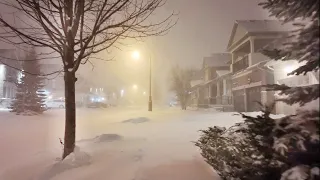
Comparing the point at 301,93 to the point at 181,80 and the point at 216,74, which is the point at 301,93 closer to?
the point at 216,74

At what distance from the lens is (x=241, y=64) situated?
28.7 m

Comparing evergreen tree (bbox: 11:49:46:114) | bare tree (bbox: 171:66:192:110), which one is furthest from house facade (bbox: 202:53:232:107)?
evergreen tree (bbox: 11:49:46:114)

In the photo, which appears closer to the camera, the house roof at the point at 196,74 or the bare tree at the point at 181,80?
the bare tree at the point at 181,80

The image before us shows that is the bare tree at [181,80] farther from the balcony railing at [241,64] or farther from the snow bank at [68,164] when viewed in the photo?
the snow bank at [68,164]

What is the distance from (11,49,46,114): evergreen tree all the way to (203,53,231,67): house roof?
75.1 feet

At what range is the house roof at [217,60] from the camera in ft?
136

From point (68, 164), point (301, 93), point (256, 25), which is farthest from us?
point (256, 25)

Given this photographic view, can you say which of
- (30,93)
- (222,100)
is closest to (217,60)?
(222,100)

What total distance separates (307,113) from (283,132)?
0.34 meters

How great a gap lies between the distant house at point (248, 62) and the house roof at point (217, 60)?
31.6ft

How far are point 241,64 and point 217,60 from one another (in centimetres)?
1352

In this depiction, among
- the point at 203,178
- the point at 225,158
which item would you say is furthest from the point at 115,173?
the point at 225,158

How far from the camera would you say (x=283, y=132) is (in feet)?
9.80

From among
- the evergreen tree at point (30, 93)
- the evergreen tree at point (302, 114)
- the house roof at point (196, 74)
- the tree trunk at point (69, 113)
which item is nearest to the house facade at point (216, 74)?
the house roof at point (196, 74)
